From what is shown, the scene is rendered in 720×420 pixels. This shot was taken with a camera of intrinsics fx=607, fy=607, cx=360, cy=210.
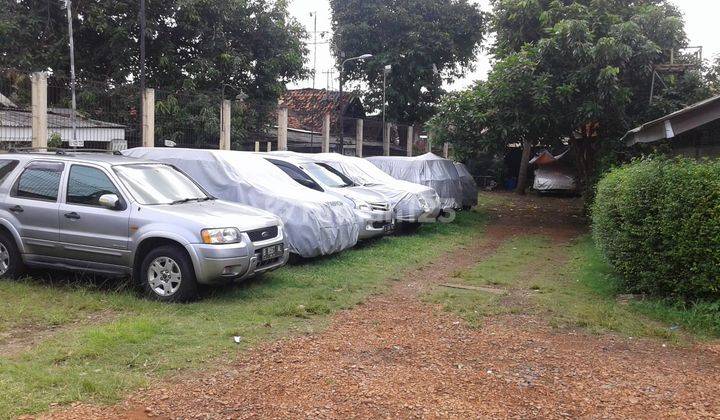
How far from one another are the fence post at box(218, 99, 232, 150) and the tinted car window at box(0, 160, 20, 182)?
8233 mm

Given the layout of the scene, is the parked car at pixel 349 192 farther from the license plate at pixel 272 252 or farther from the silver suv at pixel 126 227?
the silver suv at pixel 126 227

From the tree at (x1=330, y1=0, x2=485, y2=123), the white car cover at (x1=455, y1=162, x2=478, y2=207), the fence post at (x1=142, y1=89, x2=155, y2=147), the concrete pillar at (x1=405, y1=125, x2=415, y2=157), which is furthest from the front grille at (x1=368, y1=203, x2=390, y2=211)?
the tree at (x1=330, y1=0, x2=485, y2=123)

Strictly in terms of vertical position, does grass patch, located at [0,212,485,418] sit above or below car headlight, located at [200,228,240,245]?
below

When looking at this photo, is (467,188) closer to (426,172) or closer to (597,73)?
(426,172)

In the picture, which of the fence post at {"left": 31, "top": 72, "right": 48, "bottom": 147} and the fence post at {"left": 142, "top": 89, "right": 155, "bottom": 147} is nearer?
the fence post at {"left": 31, "top": 72, "right": 48, "bottom": 147}

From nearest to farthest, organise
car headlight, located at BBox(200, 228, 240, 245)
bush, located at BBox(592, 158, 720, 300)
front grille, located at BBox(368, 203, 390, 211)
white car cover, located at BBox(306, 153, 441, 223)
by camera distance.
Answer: bush, located at BBox(592, 158, 720, 300) → car headlight, located at BBox(200, 228, 240, 245) → front grille, located at BBox(368, 203, 390, 211) → white car cover, located at BBox(306, 153, 441, 223)

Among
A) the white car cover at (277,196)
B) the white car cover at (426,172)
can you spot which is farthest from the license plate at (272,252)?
the white car cover at (426,172)

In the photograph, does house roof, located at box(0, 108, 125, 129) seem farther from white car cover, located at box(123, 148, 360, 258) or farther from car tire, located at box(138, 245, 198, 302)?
car tire, located at box(138, 245, 198, 302)

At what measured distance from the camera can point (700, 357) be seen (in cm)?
535

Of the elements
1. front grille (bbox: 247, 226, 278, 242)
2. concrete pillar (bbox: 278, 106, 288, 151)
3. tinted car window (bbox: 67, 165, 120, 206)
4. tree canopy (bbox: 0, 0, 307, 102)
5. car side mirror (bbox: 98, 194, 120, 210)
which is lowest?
front grille (bbox: 247, 226, 278, 242)

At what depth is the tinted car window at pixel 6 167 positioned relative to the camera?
7613 millimetres

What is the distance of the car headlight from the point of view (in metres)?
6.55

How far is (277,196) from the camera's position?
8867 mm

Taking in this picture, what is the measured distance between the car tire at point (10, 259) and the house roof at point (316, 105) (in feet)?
46.5
